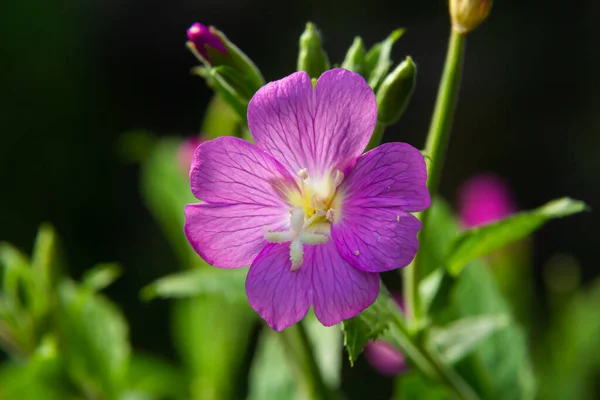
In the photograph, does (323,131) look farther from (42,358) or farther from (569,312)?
(569,312)

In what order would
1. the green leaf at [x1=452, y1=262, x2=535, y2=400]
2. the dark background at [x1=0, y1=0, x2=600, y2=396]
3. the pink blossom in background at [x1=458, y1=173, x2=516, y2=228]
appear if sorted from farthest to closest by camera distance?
the dark background at [x1=0, y1=0, x2=600, y2=396], the pink blossom in background at [x1=458, y1=173, x2=516, y2=228], the green leaf at [x1=452, y1=262, x2=535, y2=400]

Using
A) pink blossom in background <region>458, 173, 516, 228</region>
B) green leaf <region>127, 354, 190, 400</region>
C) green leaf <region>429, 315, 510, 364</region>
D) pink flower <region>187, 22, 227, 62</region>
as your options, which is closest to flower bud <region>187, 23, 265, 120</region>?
pink flower <region>187, 22, 227, 62</region>

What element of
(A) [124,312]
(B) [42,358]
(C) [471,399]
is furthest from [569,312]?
(A) [124,312]

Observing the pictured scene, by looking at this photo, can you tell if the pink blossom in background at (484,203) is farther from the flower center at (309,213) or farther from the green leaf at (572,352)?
the flower center at (309,213)

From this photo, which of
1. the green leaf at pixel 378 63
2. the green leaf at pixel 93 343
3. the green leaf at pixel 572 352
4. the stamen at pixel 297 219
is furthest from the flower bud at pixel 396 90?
the green leaf at pixel 572 352

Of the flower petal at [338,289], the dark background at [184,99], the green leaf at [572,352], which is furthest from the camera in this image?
the dark background at [184,99]

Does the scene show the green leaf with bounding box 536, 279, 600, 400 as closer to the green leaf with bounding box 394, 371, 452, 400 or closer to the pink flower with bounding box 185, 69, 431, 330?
the green leaf with bounding box 394, 371, 452, 400
